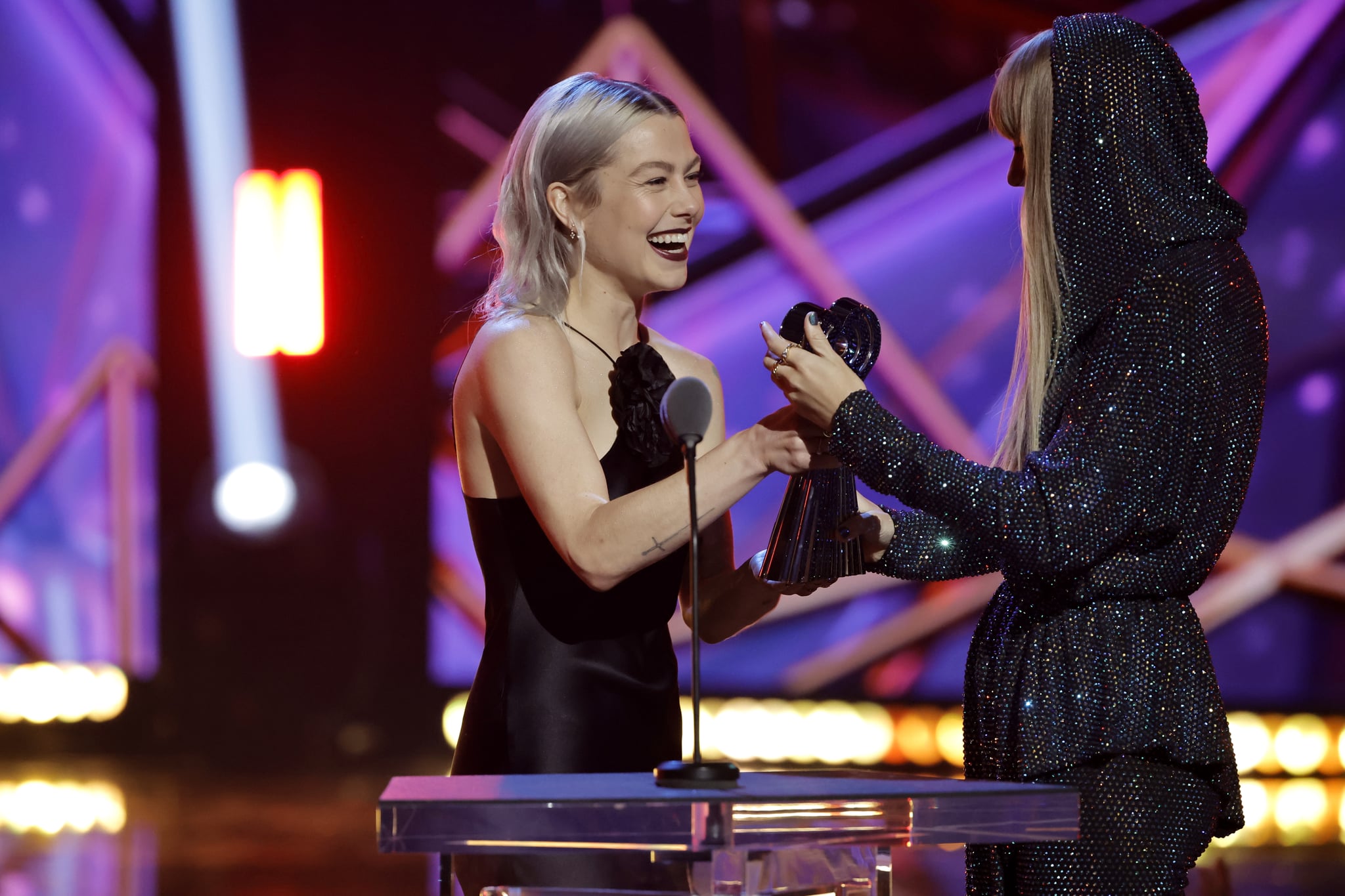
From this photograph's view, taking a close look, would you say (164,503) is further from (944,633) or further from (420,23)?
(944,633)

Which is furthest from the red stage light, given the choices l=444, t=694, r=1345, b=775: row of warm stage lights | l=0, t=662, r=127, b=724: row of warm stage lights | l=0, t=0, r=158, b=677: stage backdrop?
l=444, t=694, r=1345, b=775: row of warm stage lights

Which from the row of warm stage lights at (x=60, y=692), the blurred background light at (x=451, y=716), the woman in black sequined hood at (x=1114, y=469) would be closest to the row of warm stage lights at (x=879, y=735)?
the blurred background light at (x=451, y=716)

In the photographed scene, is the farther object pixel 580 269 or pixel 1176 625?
pixel 580 269

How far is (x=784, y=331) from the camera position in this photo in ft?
5.30

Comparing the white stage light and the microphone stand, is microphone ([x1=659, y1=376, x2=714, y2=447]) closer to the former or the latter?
the microphone stand

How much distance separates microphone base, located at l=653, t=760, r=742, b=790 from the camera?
3.87ft

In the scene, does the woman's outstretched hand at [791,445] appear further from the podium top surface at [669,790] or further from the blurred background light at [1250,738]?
the blurred background light at [1250,738]

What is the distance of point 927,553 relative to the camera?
173 centimetres

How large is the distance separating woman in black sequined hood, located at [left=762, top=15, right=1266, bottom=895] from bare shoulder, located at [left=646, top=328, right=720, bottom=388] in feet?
1.43

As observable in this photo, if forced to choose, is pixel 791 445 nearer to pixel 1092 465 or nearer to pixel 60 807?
pixel 1092 465

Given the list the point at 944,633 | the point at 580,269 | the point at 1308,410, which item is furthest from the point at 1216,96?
the point at 580,269

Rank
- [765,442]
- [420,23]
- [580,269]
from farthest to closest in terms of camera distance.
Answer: [420,23] < [580,269] < [765,442]

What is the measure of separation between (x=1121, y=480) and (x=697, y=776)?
0.54 m

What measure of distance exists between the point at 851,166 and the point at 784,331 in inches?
134
